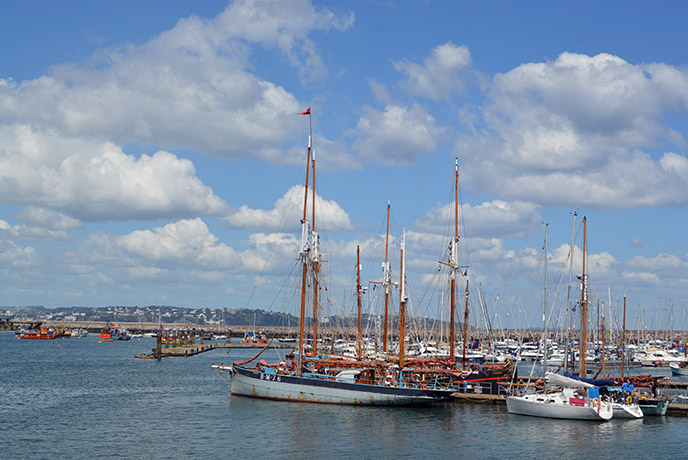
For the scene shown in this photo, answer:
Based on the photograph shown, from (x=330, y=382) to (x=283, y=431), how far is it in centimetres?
1219

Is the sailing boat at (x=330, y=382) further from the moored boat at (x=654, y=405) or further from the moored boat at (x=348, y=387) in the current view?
the moored boat at (x=654, y=405)

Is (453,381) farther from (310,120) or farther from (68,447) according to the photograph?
(68,447)

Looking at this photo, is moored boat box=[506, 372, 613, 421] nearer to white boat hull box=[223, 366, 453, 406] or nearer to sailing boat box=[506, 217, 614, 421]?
sailing boat box=[506, 217, 614, 421]

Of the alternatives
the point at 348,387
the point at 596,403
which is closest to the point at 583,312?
the point at 596,403

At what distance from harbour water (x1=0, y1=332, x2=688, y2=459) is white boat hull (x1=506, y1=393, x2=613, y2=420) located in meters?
0.80

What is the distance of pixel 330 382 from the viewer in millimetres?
67625

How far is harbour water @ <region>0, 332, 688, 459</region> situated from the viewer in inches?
1948

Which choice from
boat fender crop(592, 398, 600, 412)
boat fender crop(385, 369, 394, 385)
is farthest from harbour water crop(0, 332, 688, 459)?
boat fender crop(385, 369, 394, 385)

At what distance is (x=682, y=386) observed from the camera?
87875mm

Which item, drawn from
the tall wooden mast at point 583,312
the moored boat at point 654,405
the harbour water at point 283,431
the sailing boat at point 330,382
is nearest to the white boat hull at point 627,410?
the harbour water at point 283,431

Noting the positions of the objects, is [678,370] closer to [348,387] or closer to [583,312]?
[583,312]

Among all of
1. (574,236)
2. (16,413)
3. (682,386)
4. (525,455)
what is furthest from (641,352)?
(16,413)

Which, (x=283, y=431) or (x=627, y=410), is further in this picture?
(x=627, y=410)

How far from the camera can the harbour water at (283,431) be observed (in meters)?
49.5
